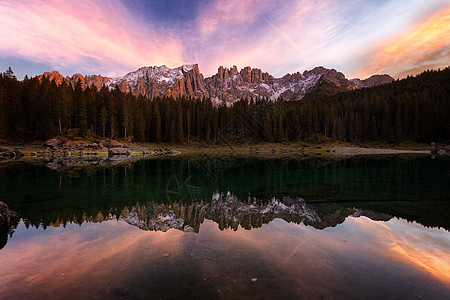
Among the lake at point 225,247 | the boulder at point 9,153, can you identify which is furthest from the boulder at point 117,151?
the lake at point 225,247

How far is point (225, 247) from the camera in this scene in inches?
358

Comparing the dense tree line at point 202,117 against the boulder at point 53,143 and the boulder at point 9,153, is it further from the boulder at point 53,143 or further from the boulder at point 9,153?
the boulder at point 9,153

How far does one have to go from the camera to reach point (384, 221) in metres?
12.6

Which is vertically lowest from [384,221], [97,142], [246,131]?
[384,221]

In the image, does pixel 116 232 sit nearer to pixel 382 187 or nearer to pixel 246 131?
pixel 382 187

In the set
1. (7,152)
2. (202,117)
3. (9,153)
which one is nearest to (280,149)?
(202,117)

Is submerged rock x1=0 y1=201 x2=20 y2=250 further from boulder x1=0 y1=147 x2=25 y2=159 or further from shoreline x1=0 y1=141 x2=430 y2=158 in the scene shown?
shoreline x1=0 y1=141 x2=430 y2=158

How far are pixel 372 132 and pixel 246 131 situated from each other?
6367 centimetres

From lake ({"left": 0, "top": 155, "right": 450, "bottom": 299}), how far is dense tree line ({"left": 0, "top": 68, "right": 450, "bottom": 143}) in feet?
226

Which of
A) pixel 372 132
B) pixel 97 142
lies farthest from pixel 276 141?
pixel 97 142

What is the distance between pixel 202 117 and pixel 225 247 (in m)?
107

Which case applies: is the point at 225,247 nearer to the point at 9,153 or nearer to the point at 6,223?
the point at 6,223

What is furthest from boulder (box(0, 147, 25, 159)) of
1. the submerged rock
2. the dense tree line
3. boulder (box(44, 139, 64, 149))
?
the submerged rock

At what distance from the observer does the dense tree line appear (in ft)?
235
